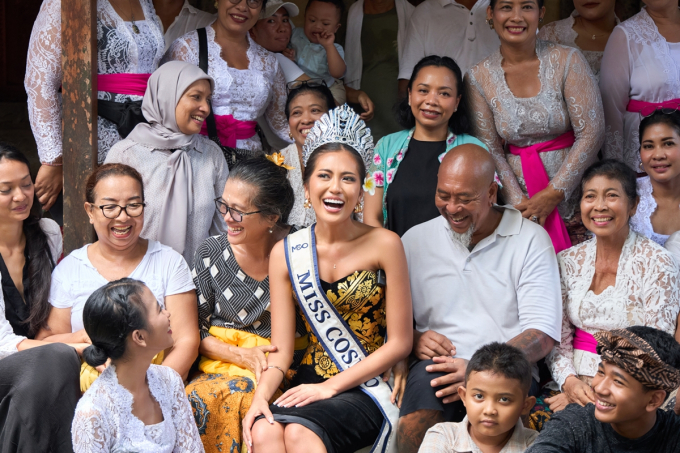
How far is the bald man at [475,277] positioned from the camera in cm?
323

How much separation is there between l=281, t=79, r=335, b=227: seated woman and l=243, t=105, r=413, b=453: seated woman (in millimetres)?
901

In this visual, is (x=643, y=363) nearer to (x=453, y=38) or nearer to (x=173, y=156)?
(x=173, y=156)

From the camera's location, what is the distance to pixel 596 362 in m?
3.29

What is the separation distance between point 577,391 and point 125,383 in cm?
187

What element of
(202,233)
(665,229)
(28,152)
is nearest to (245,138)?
(202,233)

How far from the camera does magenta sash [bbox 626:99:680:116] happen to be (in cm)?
403

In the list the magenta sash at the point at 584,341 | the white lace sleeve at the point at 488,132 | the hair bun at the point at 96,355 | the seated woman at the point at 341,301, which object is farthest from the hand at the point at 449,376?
the hair bun at the point at 96,355

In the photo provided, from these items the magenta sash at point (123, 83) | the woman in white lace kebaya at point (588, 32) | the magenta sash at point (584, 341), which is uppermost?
the woman in white lace kebaya at point (588, 32)

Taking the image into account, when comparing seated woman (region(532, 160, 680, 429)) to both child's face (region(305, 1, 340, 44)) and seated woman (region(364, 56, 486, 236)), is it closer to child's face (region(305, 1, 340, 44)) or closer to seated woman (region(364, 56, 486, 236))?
seated woman (region(364, 56, 486, 236))

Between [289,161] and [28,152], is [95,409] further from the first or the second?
[28,152]

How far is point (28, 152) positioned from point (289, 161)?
342 centimetres

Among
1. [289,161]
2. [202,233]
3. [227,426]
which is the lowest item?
[227,426]

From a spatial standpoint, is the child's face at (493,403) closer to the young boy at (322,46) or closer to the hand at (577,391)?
the hand at (577,391)

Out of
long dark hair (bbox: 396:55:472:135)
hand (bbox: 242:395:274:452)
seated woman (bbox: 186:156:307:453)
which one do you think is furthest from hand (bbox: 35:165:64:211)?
long dark hair (bbox: 396:55:472:135)
